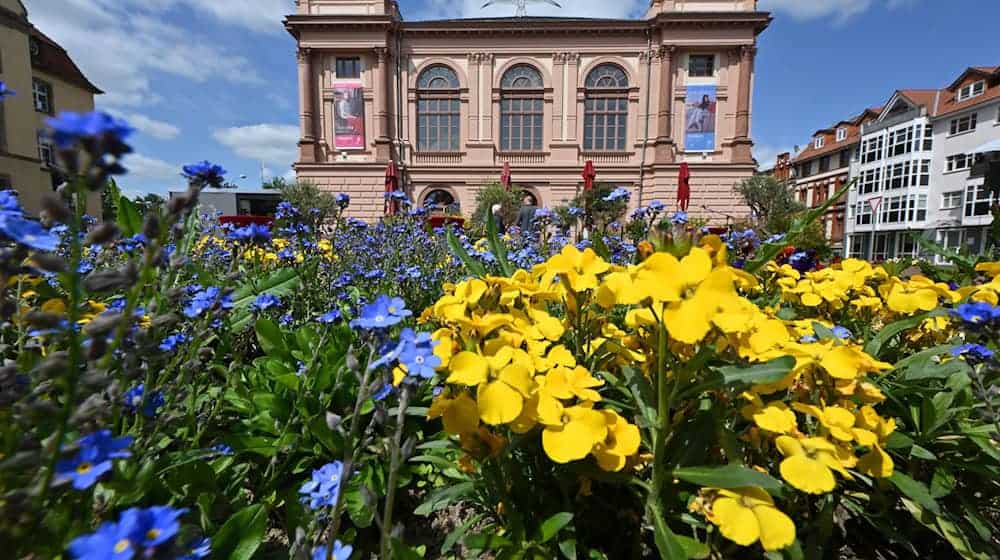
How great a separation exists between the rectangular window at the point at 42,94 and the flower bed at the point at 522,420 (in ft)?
102

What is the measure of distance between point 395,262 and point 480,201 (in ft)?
56.0

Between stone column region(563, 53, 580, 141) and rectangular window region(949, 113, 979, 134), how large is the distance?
2290 cm

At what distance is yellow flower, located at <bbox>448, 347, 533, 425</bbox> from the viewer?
2.69ft

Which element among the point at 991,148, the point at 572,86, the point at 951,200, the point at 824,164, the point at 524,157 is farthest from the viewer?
the point at 824,164

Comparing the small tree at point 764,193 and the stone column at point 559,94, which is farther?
the stone column at point 559,94

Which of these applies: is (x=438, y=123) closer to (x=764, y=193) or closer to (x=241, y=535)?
Answer: (x=764, y=193)

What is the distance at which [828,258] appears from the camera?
5.26 metres

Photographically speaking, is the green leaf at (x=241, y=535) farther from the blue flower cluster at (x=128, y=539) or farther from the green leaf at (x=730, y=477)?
the green leaf at (x=730, y=477)

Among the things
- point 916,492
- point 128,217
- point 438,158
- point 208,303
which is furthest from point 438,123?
point 916,492

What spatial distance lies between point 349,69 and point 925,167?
34541 mm

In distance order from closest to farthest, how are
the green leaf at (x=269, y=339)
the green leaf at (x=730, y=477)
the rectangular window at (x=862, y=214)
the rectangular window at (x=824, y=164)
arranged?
the green leaf at (x=730, y=477), the green leaf at (x=269, y=339), the rectangular window at (x=862, y=214), the rectangular window at (x=824, y=164)

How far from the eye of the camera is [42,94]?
23297 mm

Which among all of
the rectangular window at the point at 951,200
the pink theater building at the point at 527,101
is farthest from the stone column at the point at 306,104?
the rectangular window at the point at 951,200

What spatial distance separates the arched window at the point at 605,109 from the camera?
22.2 metres
